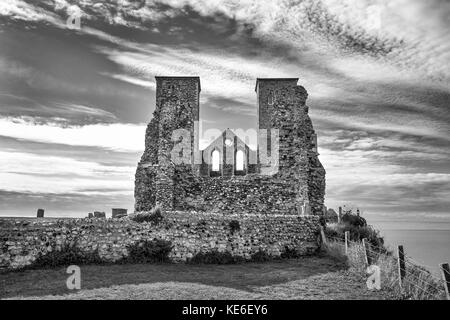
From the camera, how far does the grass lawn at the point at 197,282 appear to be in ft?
30.5

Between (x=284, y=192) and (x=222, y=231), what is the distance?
234 inches

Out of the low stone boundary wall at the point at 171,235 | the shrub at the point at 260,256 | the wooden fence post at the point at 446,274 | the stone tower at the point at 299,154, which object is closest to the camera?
the wooden fence post at the point at 446,274

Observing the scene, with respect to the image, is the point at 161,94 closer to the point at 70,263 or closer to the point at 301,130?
the point at 301,130

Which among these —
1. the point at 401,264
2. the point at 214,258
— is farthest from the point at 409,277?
the point at 214,258

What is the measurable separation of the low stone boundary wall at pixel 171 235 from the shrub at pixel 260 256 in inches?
5.3

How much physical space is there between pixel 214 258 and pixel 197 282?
324cm

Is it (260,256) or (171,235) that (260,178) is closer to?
(260,256)

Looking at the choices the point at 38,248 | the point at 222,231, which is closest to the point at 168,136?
the point at 222,231

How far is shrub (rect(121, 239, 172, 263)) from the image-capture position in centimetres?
1334

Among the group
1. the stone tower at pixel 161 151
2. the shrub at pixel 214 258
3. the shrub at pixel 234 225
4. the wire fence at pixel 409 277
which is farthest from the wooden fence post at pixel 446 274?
the stone tower at pixel 161 151

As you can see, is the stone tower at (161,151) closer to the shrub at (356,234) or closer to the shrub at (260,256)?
the shrub at (260,256)

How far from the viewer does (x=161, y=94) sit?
96.3 feet

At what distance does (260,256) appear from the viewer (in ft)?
47.0
